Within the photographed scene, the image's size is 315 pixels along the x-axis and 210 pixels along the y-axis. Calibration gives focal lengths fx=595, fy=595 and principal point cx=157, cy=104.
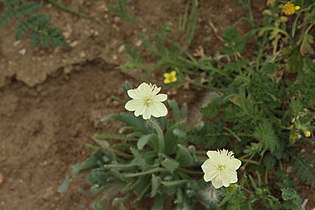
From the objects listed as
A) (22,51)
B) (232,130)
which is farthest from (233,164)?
(22,51)

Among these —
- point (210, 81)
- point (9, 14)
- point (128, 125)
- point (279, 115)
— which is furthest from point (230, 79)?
point (9, 14)

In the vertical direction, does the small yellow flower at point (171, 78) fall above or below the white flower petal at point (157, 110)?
below

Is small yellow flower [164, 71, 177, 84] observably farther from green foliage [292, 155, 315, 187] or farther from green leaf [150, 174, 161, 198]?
green foliage [292, 155, 315, 187]

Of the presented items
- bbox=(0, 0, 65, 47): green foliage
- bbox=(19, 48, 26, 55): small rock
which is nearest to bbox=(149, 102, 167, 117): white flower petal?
bbox=(0, 0, 65, 47): green foliage

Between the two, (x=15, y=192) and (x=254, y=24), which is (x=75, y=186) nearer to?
(x=15, y=192)

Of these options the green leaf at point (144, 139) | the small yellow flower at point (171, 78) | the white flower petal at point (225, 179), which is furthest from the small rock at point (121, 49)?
the white flower petal at point (225, 179)

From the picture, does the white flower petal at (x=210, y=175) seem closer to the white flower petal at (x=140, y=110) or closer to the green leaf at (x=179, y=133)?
the white flower petal at (x=140, y=110)
